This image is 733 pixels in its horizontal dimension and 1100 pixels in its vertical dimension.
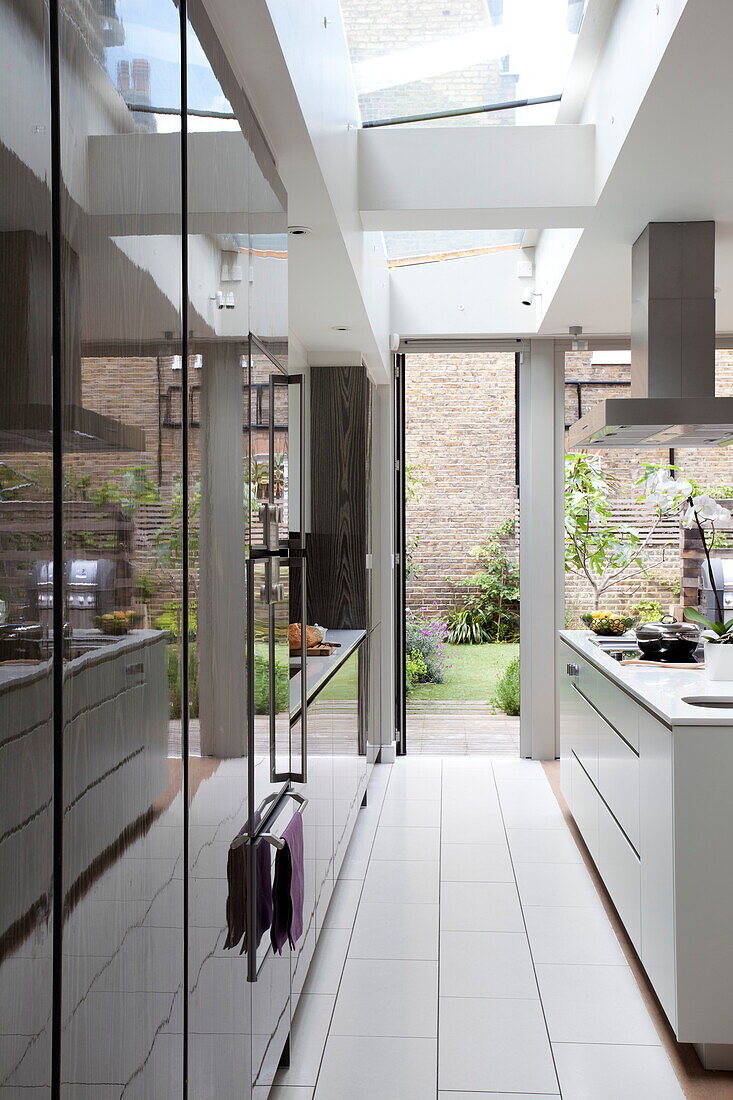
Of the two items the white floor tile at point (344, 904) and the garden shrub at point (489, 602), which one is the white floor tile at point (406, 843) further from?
the garden shrub at point (489, 602)

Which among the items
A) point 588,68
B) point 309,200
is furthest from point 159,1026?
point 588,68

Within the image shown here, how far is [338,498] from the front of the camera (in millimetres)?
4910

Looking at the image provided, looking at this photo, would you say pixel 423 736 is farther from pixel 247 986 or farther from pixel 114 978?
pixel 114 978

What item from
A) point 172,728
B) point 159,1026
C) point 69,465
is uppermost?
point 69,465

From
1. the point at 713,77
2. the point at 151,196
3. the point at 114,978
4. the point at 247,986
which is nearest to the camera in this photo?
the point at 114,978

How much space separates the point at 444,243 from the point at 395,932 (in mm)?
3603

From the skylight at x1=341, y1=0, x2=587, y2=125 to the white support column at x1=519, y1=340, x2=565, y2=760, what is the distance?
2.33 m

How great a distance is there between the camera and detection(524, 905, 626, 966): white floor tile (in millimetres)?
2972

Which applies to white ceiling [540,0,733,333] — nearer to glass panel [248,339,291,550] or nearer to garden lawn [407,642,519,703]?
glass panel [248,339,291,550]

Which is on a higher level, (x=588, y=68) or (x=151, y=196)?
(x=588, y=68)

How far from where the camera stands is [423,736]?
607 cm

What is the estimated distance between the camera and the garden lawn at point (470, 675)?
19.9ft

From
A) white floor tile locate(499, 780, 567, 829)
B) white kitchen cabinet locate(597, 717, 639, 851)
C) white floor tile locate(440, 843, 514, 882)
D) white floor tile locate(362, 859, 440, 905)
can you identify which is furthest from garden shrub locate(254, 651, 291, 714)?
white floor tile locate(499, 780, 567, 829)

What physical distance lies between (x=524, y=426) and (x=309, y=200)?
11.6 ft
